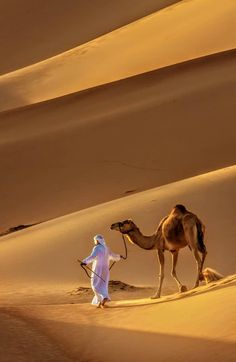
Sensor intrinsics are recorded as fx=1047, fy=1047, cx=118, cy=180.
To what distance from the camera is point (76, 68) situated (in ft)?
94.1

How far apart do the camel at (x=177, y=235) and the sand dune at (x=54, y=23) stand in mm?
20099

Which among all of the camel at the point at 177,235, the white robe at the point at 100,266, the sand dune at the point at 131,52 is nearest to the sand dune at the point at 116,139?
the sand dune at the point at 131,52

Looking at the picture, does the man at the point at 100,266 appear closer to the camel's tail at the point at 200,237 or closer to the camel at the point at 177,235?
the camel at the point at 177,235

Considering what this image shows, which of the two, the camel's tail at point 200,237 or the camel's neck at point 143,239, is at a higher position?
the camel's neck at point 143,239

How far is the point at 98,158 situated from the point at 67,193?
2.10 m

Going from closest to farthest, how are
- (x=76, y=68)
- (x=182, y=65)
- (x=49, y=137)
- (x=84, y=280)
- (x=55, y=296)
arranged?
(x=55, y=296)
(x=84, y=280)
(x=49, y=137)
(x=182, y=65)
(x=76, y=68)

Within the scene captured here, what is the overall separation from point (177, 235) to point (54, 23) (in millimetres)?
23566

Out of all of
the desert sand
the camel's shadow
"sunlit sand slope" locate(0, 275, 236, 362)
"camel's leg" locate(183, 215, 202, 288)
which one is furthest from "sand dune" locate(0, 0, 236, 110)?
"sunlit sand slope" locate(0, 275, 236, 362)

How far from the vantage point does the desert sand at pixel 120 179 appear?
9.01 meters

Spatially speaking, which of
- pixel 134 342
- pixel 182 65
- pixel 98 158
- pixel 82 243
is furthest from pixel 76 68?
pixel 134 342

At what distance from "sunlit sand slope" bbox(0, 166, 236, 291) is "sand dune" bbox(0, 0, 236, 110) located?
11.2 m

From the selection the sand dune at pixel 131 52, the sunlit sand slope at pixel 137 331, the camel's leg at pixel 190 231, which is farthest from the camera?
the sand dune at pixel 131 52

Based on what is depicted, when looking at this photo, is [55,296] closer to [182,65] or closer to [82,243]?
[82,243]

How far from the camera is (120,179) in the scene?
17547mm
